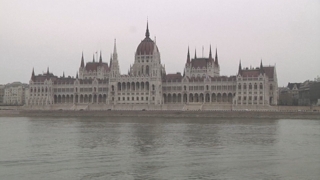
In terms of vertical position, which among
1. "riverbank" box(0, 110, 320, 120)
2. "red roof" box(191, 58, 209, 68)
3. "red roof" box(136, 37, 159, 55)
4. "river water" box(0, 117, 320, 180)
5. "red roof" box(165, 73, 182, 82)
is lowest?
"river water" box(0, 117, 320, 180)

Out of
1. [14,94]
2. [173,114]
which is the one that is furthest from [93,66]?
[173,114]

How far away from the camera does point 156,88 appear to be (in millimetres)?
99562

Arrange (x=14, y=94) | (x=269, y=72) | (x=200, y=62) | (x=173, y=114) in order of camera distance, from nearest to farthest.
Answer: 1. (x=173, y=114)
2. (x=269, y=72)
3. (x=200, y=62)
4. (x=14, y=94)

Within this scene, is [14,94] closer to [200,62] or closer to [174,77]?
[174,77]

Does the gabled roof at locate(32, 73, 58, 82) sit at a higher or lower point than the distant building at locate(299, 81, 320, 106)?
higher

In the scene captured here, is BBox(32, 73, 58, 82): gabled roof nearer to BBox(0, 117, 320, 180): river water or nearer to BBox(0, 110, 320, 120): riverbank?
BBox(0, 110, 320, 120): riverbank

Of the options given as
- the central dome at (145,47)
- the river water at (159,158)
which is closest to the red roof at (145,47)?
the central dome at (145,47)

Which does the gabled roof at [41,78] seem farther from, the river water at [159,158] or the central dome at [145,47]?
the river water at [159,158]

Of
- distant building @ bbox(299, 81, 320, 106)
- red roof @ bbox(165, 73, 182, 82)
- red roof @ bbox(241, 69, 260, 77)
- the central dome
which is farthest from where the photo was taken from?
the central dome

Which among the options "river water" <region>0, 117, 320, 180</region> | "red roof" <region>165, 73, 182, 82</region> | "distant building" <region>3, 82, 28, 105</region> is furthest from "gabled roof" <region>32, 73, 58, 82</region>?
"river water" <region>0, 117, 320, 180</region>

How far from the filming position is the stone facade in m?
94.1

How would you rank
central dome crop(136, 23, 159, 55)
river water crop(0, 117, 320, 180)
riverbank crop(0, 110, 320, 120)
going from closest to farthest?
1. river water crop(0, 117, 320, 180)
2. riverbank crop(0, 110, 320, 120)
3. central dome crop(136, 23, 159, 55)

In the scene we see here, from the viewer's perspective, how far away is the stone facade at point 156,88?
9411cm

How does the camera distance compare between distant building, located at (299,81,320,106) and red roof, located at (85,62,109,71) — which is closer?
distant building, located at (299,81,320,106)
